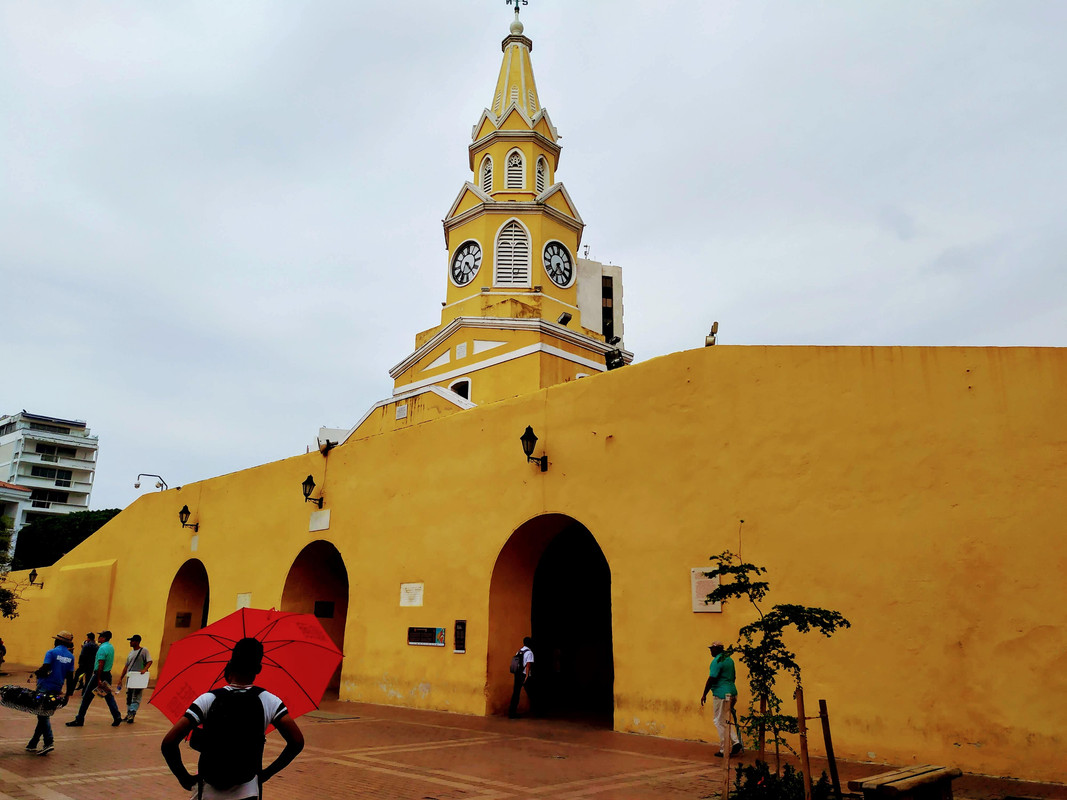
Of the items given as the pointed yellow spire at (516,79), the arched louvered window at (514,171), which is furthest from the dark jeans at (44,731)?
the pointed yellow spire at (516,79)

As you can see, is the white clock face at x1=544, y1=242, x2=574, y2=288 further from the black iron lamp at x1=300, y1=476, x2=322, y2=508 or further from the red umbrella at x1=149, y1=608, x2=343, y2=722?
the red umbrella at x1=149, y1=608, x2=343, y2=722

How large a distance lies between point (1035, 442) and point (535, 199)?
1761 centimetres

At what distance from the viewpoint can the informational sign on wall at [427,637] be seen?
12.4 meters

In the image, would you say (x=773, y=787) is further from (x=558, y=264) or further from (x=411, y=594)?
(x=558, y=264)

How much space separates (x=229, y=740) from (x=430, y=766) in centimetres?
483

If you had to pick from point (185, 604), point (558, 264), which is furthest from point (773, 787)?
point (558, 264)

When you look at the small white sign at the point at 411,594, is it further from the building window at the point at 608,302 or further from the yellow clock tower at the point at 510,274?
the building window at the point at 608,302

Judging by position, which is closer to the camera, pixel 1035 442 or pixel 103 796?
pixel 103 796

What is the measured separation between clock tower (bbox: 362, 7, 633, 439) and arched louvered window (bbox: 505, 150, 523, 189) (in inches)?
1.2

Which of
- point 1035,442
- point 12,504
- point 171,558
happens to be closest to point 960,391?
point 1035,442

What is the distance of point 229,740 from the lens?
338cm

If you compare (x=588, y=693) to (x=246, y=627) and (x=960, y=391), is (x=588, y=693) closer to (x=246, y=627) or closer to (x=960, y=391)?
(x=960, y=391)

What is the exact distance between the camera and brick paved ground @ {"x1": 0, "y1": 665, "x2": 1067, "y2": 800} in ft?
21.6

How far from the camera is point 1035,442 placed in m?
8.07
